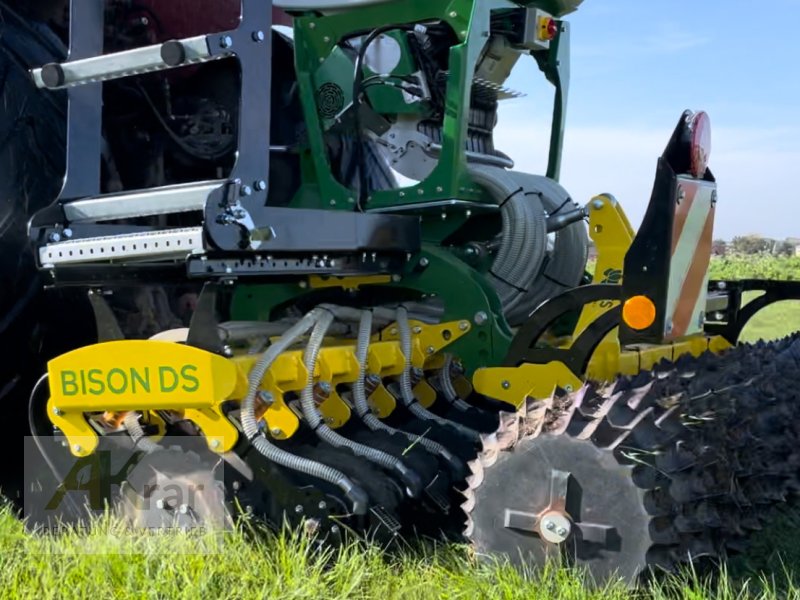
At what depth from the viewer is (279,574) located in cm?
262

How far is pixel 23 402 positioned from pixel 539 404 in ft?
Result: 6.67

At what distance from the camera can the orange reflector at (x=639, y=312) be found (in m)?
2.82

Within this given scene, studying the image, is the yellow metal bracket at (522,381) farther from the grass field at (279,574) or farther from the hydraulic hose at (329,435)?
the grass field at (279,574)

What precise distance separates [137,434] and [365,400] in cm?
77

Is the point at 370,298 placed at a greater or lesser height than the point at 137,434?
greater

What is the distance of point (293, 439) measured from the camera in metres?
3.07

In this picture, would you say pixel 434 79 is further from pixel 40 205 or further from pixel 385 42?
pixel 40 205

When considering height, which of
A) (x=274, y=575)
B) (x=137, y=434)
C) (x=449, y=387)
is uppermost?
(x=449, y=387)

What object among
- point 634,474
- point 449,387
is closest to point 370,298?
point 449,387

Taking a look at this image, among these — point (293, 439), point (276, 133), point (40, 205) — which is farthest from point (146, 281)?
point (276, 133)

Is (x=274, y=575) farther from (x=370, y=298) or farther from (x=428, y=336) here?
(x=370, y=298)

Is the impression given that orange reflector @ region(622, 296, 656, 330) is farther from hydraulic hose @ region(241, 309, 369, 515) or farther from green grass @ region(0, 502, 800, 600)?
hydraulic hose @ region(241, 309, 369, 515)

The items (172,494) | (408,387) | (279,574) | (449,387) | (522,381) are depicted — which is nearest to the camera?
(279,574)

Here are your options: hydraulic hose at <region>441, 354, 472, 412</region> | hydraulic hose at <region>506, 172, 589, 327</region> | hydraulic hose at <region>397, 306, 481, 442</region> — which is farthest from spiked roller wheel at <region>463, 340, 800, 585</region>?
hydraulic hose at <region>506, 172, 589, 327</region>
